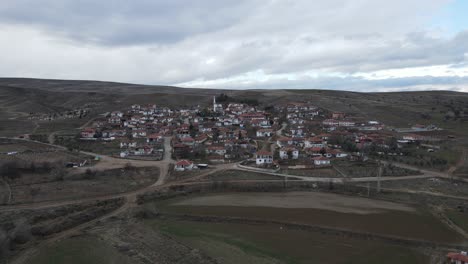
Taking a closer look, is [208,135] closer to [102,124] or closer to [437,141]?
[102,124]

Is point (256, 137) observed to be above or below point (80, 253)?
above

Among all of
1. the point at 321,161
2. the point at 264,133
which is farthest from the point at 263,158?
the point at 264,133

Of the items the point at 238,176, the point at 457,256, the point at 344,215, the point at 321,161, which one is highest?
the point at 321,161

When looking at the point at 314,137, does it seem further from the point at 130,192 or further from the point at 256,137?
the point at 130,192

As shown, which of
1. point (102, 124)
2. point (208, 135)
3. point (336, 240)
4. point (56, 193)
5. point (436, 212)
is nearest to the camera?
point (336, 240)

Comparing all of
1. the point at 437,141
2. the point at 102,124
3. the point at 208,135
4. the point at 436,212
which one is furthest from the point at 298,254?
the point at 102,124

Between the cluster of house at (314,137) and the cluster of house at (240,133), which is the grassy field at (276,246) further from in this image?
the cluster of house at (314,137)
